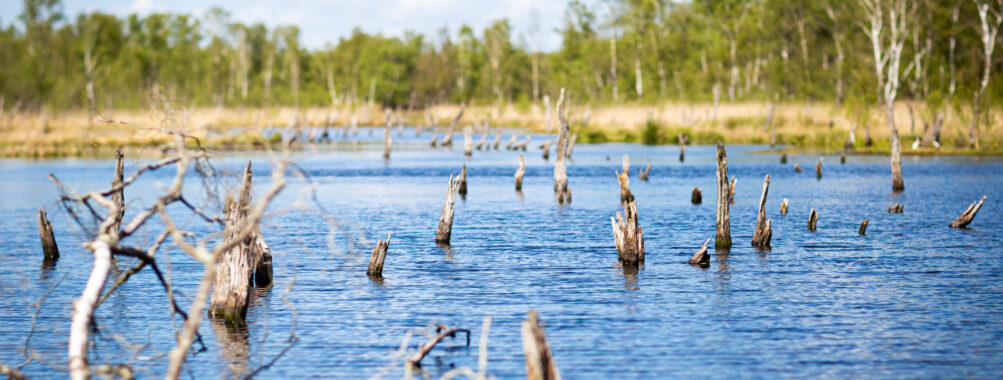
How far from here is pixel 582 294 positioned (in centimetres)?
1752

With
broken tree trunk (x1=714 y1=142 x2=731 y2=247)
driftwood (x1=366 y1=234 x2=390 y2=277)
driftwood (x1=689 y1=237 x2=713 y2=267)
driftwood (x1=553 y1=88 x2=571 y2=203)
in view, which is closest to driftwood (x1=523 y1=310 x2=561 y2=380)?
driftwood (x1=366 y1=234 x2=390 y2=277)

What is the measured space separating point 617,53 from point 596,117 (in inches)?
743

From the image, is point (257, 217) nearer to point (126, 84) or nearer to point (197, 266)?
point (197, 266)

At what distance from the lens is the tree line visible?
64.1 m

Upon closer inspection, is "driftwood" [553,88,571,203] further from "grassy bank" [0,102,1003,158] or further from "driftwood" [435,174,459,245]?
"grassy bank" [0,102,1003,158]

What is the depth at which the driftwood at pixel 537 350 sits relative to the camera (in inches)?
285

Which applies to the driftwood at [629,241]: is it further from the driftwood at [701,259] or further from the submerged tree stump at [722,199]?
the submerged tree stump at [722,199]

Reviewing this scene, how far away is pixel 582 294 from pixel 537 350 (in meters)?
10.2

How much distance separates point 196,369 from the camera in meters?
12.6

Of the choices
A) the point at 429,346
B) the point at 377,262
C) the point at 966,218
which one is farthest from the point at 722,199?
the point at 429,346

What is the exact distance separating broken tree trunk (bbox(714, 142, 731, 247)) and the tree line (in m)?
27.2

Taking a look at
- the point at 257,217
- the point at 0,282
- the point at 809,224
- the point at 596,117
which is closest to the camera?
the point at 257,217

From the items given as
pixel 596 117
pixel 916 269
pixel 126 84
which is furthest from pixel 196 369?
pixel 126 84

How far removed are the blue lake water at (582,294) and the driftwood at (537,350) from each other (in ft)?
7.00
